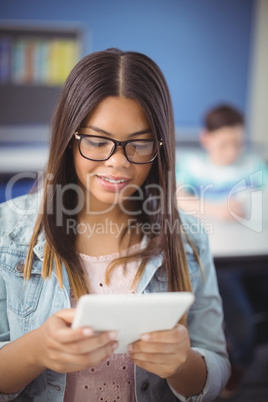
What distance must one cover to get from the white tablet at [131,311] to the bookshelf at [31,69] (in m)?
2.96

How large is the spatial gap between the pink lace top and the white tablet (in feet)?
0.81

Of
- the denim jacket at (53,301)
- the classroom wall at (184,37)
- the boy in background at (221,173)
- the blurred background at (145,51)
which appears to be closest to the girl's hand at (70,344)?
the denim jacket at (53,301)

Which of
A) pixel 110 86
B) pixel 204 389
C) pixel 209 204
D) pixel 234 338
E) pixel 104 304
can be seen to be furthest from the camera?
pixel 209 204

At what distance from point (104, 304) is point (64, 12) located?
3.54 m

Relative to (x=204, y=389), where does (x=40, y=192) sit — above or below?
above

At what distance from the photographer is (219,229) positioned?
6.59 feet

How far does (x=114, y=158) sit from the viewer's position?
0.91m

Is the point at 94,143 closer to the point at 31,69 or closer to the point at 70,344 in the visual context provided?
the point at 70,344

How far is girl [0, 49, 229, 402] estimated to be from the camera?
84 centimetres

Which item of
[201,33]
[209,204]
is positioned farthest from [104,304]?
[201,33]

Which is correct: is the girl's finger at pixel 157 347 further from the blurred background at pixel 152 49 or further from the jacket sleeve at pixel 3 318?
the blurred background at pixel 152 49

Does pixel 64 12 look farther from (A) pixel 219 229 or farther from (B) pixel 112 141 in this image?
(B) pixel 112 141

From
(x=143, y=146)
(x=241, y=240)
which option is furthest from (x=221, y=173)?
(x=143, y=146)

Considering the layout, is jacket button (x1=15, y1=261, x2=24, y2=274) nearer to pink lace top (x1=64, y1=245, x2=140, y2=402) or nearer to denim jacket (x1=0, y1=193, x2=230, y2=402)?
denim jacket (x1=0, y1=193, x2=230, y2=402)
